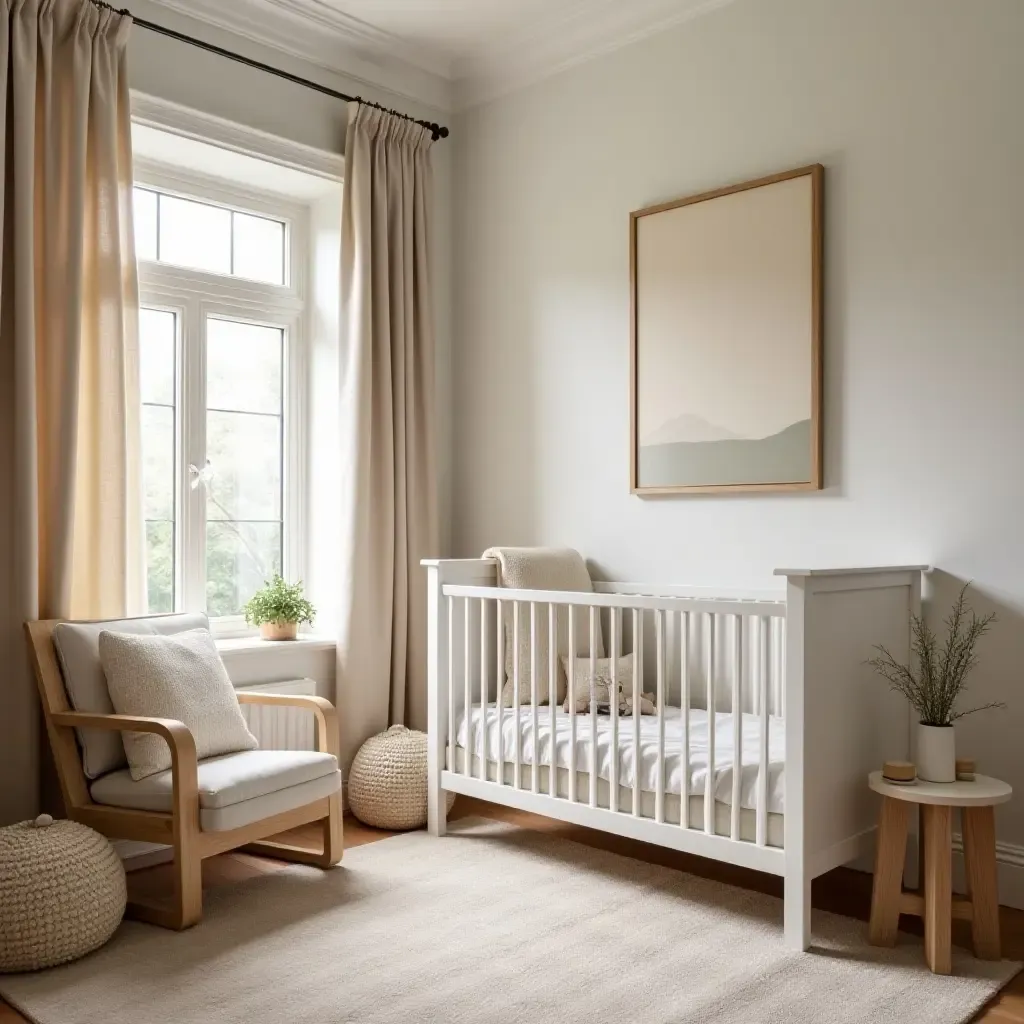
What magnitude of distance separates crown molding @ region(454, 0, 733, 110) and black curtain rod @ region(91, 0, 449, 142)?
0.23 metres

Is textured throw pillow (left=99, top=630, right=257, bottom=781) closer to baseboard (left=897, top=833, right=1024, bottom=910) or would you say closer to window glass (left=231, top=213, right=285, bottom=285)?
window glass (left=231, top=213, right=285, bottom=285)

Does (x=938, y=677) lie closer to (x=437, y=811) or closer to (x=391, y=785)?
(x=437, y=811)

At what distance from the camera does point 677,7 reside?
11.1 feet

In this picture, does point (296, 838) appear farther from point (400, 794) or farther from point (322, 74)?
point (322, 74)

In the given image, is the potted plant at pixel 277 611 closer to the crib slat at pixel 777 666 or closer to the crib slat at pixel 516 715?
the crib slat at pixel 516 715

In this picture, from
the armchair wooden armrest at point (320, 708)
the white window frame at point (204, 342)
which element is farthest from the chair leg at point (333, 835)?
the white window frame at point (204, 342)

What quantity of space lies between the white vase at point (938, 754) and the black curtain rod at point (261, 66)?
2.82m

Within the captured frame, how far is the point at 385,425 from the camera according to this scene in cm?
378

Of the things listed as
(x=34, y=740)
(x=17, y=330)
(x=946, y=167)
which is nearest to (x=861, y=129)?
(x=946, y=167)

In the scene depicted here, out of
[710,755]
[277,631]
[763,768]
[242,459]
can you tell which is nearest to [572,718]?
[710,755]

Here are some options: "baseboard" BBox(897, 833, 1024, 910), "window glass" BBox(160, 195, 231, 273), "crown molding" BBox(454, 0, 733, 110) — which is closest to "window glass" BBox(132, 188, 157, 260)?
"window glass" BBox(160, 195, 231, 273)

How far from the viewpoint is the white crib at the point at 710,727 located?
241cm

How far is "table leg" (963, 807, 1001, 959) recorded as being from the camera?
2.36 meters

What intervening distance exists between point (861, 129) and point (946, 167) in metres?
0.30
